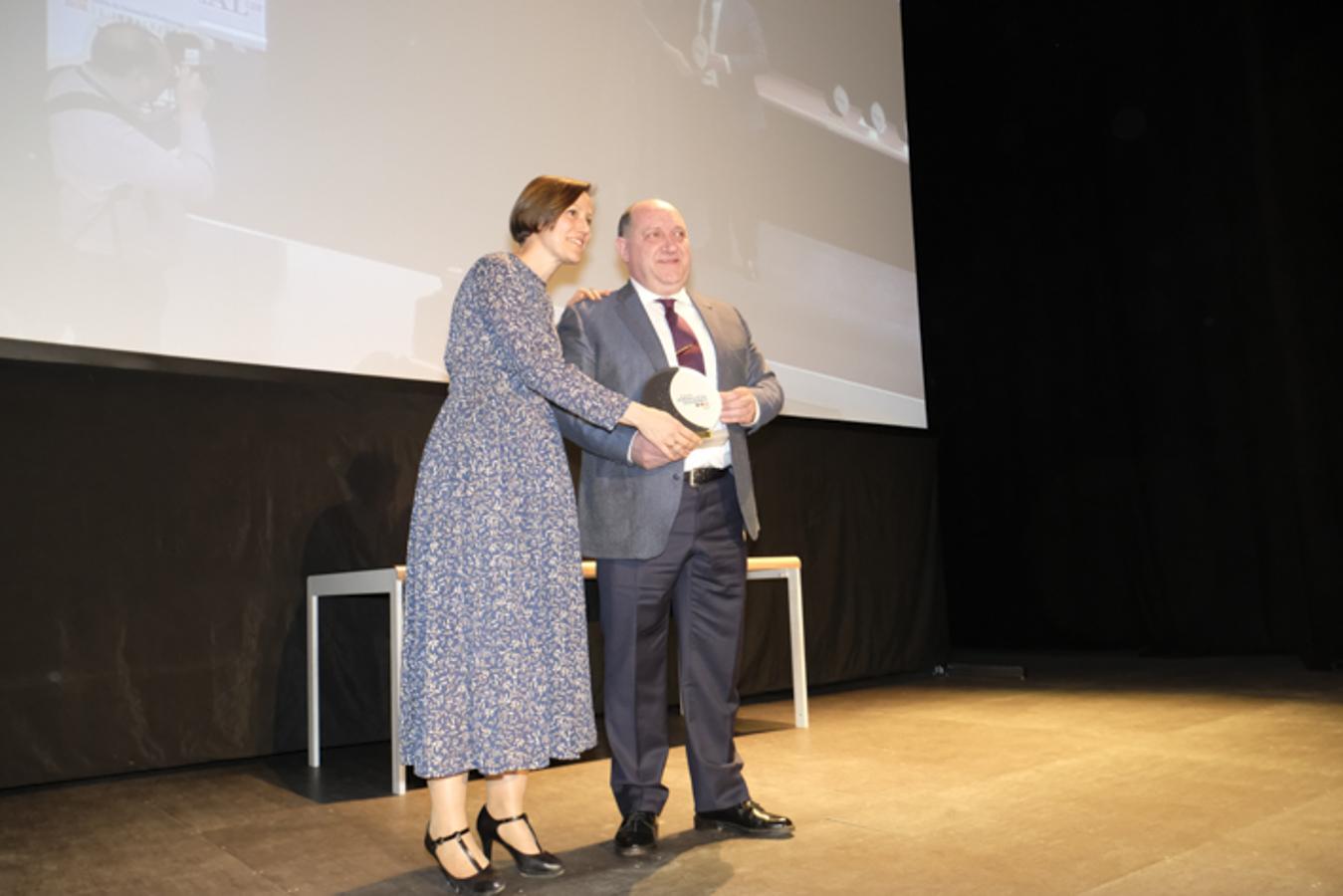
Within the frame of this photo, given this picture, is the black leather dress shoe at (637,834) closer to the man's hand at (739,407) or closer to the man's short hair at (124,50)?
the man's hand at (739,407)

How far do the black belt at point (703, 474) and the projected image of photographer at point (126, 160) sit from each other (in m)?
1.91

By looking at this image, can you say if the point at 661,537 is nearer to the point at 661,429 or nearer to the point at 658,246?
the point at 661,429

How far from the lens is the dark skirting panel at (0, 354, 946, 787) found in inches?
121

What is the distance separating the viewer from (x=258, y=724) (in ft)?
11.2

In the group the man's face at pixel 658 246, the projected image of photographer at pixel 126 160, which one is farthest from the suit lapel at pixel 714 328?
the projected image of photographer at pixel 126 160

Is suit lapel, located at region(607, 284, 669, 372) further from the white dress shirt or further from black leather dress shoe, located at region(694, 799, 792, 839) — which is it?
black leather dress shoe, located at region(694, 799, 792, 839)

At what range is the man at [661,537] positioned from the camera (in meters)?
2.17

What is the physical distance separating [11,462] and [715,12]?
10.5ft

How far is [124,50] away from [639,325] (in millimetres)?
2016

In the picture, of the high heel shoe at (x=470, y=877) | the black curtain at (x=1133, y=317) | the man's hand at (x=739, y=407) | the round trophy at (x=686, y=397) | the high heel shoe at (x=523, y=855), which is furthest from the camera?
the black curtain at (x=1133, y=317)

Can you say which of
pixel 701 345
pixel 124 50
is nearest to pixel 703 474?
pixel 701 345

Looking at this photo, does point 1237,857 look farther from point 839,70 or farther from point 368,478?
point 839,70

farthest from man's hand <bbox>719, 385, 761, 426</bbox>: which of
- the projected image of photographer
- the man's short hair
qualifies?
the man's short hair

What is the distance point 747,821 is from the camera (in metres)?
2.19
